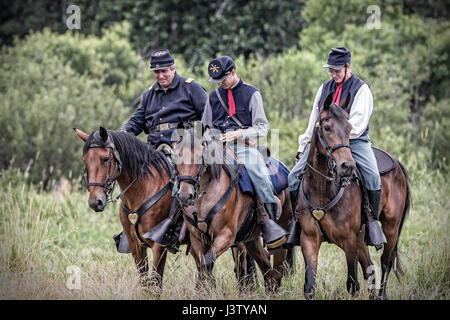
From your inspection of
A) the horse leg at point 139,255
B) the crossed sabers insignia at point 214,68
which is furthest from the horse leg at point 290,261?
the crossed sabers insignia at point 214,68

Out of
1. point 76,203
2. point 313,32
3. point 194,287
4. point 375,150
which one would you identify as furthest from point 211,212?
point 313,32

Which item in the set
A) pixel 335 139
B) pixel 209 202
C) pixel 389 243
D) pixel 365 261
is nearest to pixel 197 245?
pixel 209 202

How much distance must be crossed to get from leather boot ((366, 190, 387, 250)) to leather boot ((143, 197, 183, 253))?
220 centimetres

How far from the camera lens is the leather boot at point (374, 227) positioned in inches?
283

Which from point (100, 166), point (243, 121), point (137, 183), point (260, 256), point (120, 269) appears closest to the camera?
point (100, 166)

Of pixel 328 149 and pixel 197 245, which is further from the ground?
pixel 328 149

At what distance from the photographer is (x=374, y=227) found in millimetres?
7238

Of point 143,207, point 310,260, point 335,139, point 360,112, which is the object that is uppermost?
point 360,112

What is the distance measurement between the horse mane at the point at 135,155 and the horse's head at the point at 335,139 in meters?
1.96

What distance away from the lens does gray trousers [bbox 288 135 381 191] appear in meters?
7.30

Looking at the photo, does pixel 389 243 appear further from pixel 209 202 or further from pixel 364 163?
pixel 209 202

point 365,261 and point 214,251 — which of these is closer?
point 214,251

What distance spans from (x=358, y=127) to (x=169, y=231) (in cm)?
246

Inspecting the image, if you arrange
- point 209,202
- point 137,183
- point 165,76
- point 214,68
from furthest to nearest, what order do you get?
point 165,76 → point 214,68 → point 137,183 → point 209,202
